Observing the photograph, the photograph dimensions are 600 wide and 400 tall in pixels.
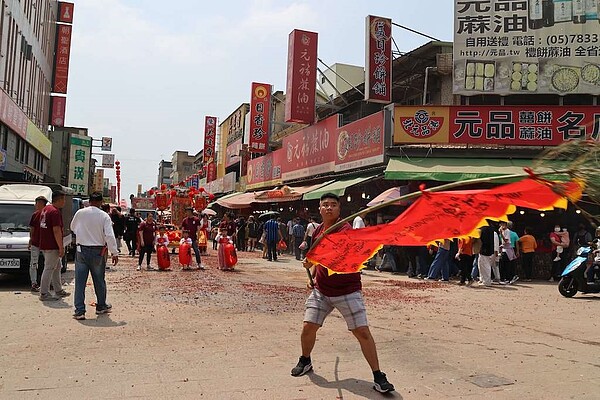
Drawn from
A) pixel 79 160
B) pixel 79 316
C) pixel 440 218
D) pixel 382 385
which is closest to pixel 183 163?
pixel 79 160

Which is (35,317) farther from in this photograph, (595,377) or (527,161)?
(527,161)

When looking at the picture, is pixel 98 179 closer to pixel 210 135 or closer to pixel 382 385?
pixel 210 135

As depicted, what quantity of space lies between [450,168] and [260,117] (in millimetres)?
16215

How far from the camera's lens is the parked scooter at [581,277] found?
996 centimetres

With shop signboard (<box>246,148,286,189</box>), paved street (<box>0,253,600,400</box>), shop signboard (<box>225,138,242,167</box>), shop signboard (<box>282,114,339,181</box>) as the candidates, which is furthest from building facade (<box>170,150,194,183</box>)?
paved street (<box>0,253,600,400</box>)

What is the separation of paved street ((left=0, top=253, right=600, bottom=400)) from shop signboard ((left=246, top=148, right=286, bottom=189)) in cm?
1765

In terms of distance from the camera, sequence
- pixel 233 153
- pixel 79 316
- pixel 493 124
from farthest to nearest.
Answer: pixel 233 153 < pixel 493 124 < pixel 79 316

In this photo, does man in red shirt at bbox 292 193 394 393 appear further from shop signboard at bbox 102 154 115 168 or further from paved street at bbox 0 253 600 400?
shop signboard at bbox 102 154 115 168

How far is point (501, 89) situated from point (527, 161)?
291cm

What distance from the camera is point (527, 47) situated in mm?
16484

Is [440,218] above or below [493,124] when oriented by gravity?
below

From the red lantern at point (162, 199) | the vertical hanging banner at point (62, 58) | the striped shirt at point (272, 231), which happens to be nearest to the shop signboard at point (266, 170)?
the red lantern at point (162, 199)

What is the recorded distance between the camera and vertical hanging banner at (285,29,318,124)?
68.5 feet

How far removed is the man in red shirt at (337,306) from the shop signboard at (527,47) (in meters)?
13.6
